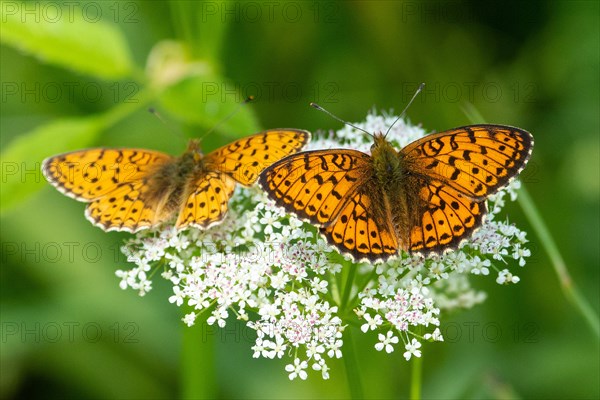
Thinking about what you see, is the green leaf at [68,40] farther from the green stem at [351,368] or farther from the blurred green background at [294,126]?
the green stem at [351,368]

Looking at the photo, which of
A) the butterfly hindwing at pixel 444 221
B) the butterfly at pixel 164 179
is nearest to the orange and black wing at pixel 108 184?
the butterfly at pixel 164 179

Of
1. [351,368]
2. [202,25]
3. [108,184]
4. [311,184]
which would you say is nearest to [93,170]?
[108,184]

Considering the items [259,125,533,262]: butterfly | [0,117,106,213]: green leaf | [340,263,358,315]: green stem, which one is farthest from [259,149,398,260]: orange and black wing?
[0,117,106,213]: green leaf

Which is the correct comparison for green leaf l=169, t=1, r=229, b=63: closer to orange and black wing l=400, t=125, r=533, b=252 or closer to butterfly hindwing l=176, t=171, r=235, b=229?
butterfly hindwing l=176, t=171, r=235, b=229

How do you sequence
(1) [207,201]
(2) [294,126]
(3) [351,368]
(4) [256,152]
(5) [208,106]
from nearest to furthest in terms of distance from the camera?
1. (3) [351,368]
2. (1) [207,201]
3. (4) [256,152]
4. (5) [208,106]
5. (2) [294,126]

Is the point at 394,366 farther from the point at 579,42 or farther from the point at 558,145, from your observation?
the point at 579,42

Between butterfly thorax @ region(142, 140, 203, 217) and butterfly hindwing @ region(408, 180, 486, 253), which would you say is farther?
butterfly thorax @ region(142, 140, 203, 217)

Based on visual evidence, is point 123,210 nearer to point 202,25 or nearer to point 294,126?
point 202,25
